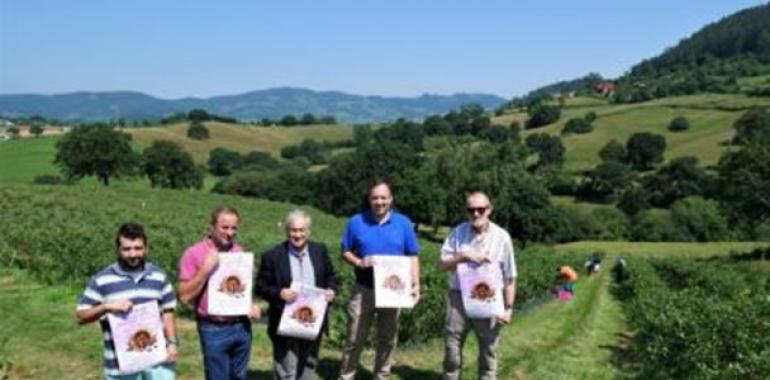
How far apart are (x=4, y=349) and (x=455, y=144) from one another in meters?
86.2

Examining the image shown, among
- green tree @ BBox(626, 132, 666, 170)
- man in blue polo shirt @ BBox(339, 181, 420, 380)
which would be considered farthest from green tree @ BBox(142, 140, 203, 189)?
man in blue polo shirt @ BBox(339, 181, 420, 380)

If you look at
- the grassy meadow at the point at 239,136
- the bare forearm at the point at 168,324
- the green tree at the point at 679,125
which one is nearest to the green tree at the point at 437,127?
the grassy meadow at the point at 239,136

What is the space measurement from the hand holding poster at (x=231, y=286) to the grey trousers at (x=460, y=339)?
2407 mm

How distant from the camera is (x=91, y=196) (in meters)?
53.4

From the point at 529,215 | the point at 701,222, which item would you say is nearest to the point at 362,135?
the point at 701,222

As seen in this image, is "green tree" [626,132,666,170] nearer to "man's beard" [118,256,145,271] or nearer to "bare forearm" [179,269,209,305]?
"bare forearm" [179,269,209,305]

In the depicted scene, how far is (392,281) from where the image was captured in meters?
8.46

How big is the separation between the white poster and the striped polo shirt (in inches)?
98.8

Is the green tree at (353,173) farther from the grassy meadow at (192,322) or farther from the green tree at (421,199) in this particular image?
the grassy meadow at (192,322)

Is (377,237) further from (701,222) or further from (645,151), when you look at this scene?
(645,151)

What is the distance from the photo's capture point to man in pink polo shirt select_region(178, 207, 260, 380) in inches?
280

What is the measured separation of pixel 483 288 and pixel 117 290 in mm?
3768

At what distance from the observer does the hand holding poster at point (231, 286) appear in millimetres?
7262

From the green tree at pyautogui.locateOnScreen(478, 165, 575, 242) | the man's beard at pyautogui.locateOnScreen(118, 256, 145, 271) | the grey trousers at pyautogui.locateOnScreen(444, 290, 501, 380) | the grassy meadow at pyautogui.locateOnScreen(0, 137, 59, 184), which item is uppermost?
the man's beard at pyautogui.locateOnScreen(118, 256, 145, 271)
